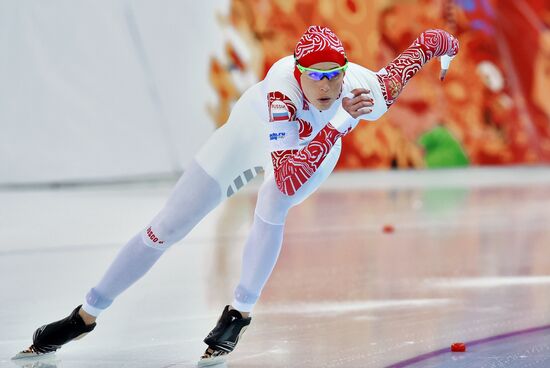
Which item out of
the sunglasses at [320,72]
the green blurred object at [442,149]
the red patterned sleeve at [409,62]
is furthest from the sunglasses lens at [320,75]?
the green blurred object at [442,149]

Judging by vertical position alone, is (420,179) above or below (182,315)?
below

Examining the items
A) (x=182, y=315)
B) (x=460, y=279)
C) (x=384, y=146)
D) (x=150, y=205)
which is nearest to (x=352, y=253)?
(x=460, y=279)

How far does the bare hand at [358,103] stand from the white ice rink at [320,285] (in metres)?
0.79

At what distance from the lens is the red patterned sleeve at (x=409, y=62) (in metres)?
3.54

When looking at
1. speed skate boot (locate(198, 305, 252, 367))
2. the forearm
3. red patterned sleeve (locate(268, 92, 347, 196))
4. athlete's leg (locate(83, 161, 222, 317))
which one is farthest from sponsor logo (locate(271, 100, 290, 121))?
speed skate boot (locate(198, 305, 252, 367))

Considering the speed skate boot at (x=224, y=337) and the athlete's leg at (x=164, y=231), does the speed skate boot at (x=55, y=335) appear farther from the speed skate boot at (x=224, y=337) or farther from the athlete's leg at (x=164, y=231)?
the speed skate boot at (x=224, y=337)

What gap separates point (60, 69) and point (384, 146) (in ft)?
13.3

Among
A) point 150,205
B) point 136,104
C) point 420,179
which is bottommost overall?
point 420,179

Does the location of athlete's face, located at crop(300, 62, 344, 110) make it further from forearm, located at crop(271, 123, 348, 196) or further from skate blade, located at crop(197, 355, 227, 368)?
skate blade, located at crop(197, 355, 227, 368)

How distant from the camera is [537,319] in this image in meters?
4.11

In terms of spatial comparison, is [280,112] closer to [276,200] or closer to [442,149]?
[276,200]

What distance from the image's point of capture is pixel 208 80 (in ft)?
39.6

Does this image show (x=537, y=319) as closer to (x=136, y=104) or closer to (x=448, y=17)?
(x=136, y=104)

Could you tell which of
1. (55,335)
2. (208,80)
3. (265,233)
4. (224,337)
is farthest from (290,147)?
(208,80)
